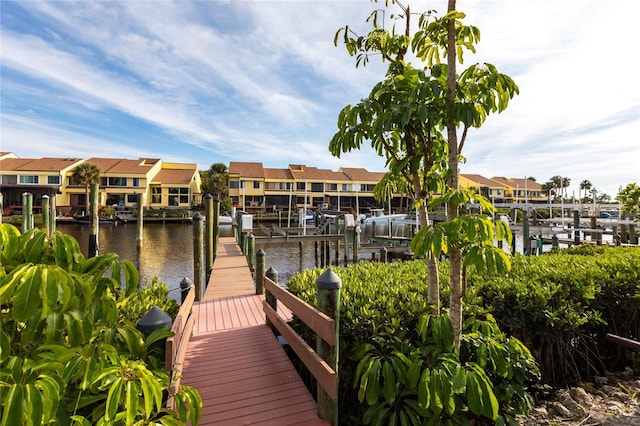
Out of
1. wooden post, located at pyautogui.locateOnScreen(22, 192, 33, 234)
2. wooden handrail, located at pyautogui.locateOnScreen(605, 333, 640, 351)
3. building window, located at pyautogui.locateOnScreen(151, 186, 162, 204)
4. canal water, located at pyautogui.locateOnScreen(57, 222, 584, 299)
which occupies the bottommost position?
canal water, located at pyautogui.locateOnScreen(57, 222, 584, 299)

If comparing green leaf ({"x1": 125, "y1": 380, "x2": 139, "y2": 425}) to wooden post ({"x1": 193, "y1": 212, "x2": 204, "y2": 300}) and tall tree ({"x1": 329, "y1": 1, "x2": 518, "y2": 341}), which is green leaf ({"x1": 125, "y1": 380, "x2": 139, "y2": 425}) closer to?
tall tree ({"x1": 329, "y1": 1, "x2": 518, "y2": 341})

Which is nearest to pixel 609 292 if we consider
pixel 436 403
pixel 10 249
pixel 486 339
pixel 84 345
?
pixel 486 339

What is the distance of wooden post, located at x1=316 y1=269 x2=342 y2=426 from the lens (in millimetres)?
3195

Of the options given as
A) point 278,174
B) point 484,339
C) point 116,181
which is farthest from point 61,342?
point 278,174

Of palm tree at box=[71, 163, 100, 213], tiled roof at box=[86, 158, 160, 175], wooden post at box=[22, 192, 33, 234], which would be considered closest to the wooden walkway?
wooden post at box=[22, 192, 33, 234]

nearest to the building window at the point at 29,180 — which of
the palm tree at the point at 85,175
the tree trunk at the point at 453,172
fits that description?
the palm tree at the point at 85,175

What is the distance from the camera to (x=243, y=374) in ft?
13.5

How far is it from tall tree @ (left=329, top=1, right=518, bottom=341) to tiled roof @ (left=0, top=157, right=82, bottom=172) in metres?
53.5

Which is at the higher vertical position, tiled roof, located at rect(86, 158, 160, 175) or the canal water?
tiled roof, located at rect(86, 158, 160, 175)

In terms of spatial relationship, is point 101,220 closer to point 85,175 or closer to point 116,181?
point 85,175

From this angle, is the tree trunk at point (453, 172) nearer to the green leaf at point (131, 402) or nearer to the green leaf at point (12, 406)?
the green leaf at point (131, 402)

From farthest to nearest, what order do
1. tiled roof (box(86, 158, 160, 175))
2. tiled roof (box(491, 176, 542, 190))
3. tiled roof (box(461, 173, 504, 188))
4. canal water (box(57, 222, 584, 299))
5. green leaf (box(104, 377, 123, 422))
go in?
tiled roof (box(491, 176, 542, 190)), tiled roof (box(461, 173, 504, 188)), tiled roof (box(86, 158, 160, 175)), canal water (box(57, 222, 584, 299)), green leaf (box(104, 377, 123, 422))

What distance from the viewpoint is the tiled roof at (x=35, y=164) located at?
1715 inches

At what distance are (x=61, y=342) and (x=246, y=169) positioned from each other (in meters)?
53.1
